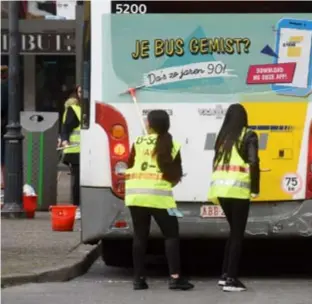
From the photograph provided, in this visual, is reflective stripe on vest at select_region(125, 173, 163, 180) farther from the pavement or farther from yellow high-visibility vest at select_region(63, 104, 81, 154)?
yellow high-visibility vest at select_region(63, 104, 81, 154)

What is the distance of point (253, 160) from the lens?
8.38 m

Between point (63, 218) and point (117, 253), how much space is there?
95.5 inches

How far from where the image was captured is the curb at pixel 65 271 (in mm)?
8703

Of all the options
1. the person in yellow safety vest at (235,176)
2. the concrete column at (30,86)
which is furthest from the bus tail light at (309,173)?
the concrete column at (30,86)

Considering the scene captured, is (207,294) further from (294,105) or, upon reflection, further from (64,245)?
(64,245)

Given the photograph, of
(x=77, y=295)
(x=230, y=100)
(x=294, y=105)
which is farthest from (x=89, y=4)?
(x=77, y=295)

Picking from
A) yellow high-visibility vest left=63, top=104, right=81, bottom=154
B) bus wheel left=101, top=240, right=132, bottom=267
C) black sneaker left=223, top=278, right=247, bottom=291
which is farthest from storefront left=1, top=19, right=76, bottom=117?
black sneaker left=223, top=278, right=247, bottom=291

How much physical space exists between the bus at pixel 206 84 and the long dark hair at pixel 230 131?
0.66 ft

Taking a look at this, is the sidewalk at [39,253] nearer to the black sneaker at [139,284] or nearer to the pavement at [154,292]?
the pavement at [154,292]

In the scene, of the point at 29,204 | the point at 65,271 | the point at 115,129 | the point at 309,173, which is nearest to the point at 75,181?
the point at 29,204

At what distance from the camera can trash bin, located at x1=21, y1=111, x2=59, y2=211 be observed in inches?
554

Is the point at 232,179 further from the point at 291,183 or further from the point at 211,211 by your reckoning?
the point at 291,183

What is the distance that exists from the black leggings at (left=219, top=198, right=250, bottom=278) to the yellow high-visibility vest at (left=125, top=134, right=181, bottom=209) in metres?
0.52

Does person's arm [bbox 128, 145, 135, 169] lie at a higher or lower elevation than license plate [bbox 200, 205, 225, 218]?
higher
